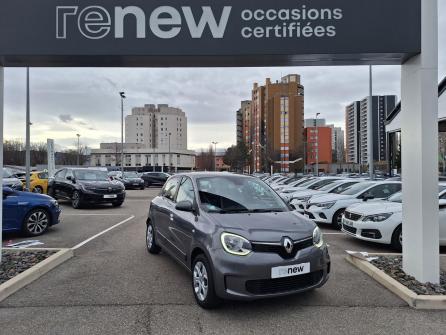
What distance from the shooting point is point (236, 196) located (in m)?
4.98

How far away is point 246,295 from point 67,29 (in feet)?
14.6

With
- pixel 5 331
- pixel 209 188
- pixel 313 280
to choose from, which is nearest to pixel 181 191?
pixel 209 188

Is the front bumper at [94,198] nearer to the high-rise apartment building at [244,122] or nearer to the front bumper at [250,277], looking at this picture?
the front bumper at [250,277]

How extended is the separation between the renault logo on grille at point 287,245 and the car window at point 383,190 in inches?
262

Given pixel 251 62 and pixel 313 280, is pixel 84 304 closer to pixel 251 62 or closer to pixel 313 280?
pixel 313 280

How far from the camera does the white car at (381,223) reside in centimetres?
690

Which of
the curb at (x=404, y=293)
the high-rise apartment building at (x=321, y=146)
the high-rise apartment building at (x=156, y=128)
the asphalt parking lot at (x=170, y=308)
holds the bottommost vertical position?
the asphalt parking lot at (x=170, y=308)

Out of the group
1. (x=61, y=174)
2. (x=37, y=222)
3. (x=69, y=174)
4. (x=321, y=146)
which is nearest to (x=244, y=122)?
(x=321, y=146)

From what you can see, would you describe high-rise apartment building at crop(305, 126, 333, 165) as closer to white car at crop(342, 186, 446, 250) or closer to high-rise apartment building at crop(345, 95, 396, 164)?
high-rise apartment building at crop(345, 95, 396, 164)

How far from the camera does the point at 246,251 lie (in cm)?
379

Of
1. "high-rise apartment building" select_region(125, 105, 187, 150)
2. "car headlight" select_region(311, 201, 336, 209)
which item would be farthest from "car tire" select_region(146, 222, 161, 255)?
"high-rise apartment building" select_region(125, 105, 187, 150)

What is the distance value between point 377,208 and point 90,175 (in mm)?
12084

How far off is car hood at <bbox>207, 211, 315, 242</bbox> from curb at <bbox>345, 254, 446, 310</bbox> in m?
1.47

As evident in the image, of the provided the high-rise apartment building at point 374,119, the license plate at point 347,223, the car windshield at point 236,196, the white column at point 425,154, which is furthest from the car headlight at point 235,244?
the high-rise apartment building at point 374,119
